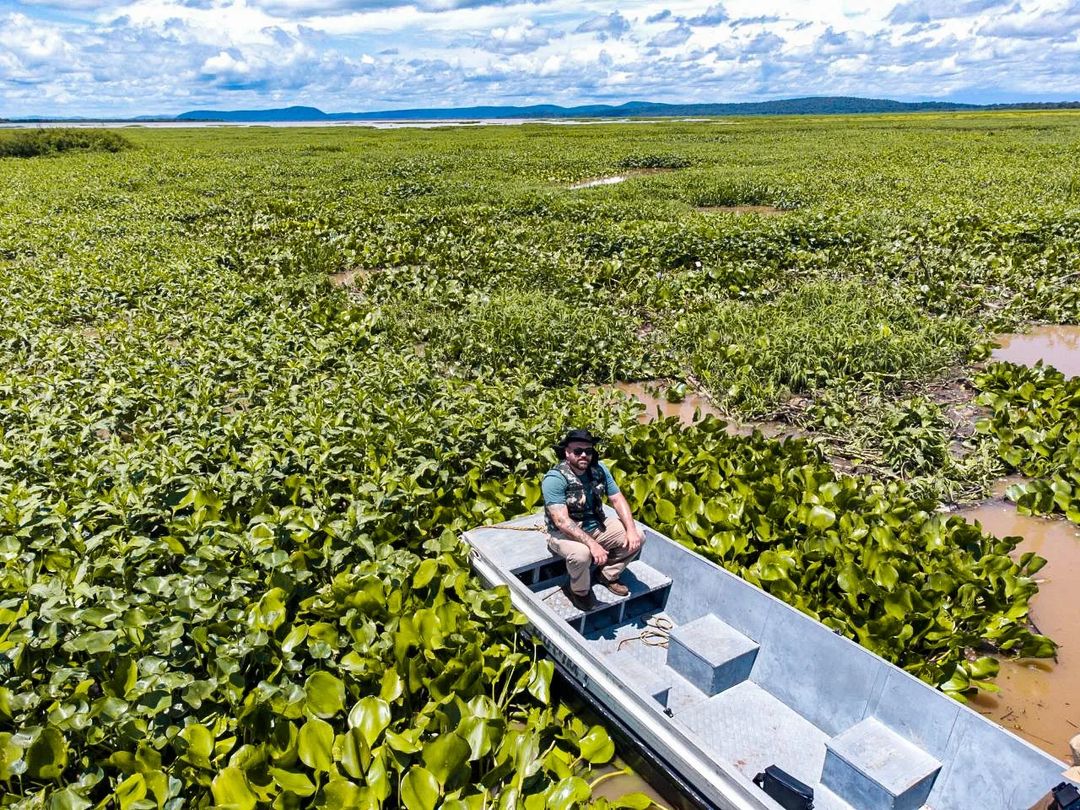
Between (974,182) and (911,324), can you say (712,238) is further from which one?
(974,182)

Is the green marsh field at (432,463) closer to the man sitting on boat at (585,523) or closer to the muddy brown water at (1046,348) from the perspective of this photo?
the muddy brown water at (1046,348)

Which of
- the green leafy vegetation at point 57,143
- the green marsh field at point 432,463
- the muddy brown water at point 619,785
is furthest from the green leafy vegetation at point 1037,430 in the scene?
the green leafy vegetation at point 57,143

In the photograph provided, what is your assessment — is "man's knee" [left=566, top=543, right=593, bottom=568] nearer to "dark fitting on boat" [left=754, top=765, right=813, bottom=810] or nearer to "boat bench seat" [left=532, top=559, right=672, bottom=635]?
"boat bench seat" [left=532, top=559, right=672, bottom=635]

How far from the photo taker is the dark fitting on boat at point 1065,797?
2.63m

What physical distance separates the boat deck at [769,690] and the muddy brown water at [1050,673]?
934 millimetres

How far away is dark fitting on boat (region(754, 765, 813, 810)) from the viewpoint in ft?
10.0

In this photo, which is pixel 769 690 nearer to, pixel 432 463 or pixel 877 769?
pixel 877 769

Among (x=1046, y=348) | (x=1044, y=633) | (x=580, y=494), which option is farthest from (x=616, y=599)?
(x=1046, y=348)

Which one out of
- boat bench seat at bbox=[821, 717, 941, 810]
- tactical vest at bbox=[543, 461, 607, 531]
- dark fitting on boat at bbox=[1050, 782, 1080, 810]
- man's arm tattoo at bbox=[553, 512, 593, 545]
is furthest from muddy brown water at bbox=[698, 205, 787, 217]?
dark fitting on boat at bbox=[1050, 782, 1080, 810]

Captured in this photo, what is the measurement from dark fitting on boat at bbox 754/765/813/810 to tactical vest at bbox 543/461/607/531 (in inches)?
71.5

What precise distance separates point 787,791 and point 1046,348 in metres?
9.45

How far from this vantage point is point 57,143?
148ft

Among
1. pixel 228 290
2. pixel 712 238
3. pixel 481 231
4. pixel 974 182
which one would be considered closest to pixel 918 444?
pixel 712 238

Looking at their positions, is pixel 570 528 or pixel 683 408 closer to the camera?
pixel 570 528
